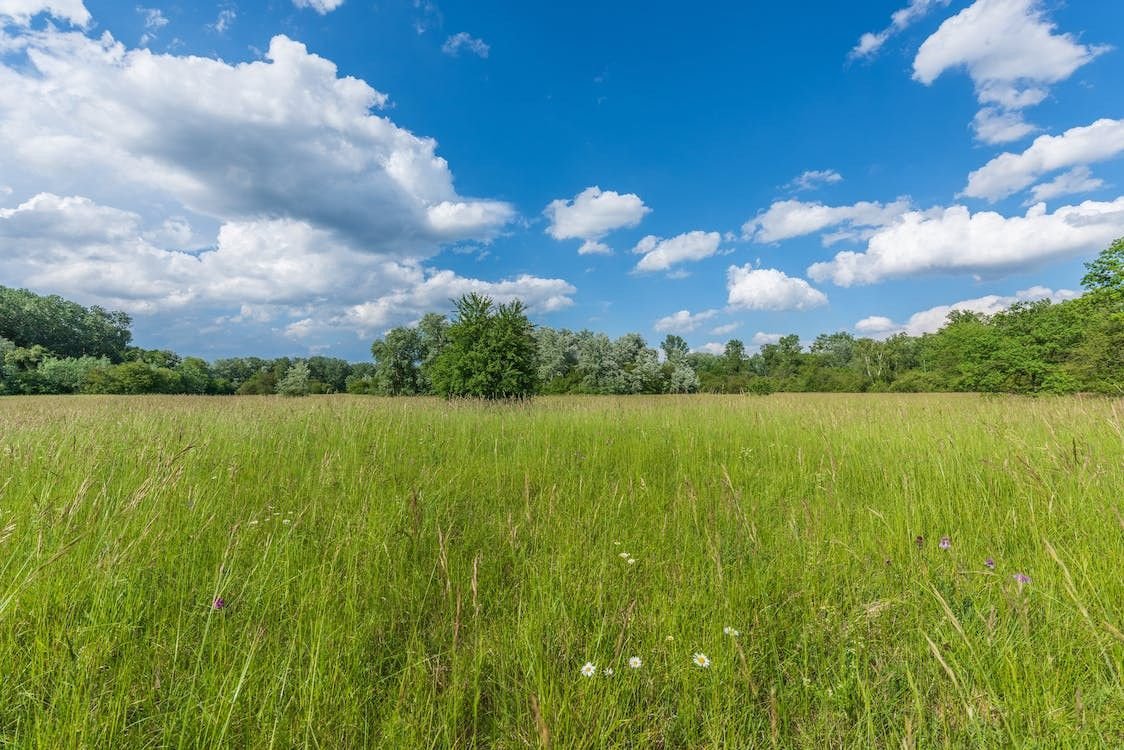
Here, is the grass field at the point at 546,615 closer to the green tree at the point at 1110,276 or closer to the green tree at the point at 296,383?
the green tree at the point at 1110,276

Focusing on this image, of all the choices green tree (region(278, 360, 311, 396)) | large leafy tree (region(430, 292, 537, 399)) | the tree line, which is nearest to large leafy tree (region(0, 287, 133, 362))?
the tree line

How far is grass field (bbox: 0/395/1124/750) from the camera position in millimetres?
1226

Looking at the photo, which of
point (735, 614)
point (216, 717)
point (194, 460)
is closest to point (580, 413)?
point (194, 460)

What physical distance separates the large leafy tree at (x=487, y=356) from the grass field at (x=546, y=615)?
7.47 metres

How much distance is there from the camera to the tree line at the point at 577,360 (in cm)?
1150

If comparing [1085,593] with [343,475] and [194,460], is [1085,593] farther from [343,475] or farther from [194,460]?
[194,460]

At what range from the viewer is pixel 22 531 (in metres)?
2.26

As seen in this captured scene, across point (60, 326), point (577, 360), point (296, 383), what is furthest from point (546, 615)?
point (60, 326)

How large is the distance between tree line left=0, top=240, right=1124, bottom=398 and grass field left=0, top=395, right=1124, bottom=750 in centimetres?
284

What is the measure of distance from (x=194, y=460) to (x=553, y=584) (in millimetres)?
3740

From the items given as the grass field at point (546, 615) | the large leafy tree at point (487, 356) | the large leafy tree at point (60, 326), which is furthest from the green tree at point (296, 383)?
the grass field at point (546, 615)

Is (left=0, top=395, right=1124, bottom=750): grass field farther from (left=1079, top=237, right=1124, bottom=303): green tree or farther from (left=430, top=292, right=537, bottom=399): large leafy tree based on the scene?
(left=1079, top=237, right=1124, bottom=303): green tree

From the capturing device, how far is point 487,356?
11.0 meters

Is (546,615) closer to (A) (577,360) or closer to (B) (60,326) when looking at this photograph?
(A) (577,360)
